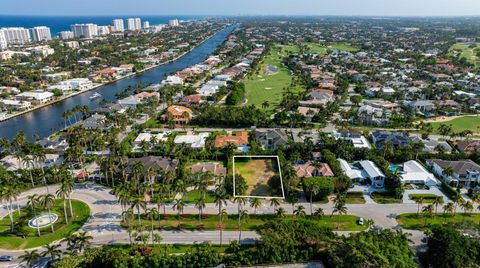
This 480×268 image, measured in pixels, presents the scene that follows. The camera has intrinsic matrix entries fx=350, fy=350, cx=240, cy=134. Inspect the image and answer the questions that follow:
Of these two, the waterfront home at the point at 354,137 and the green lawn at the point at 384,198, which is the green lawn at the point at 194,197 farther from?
the waterfront home at the point at 354,137

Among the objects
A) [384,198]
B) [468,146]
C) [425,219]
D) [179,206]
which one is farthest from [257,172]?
[468,146]

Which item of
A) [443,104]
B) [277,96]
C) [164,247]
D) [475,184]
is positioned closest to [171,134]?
[164,247]

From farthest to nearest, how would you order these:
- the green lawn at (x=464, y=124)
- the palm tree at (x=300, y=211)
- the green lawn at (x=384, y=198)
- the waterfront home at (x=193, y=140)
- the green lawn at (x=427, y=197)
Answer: the green lawn at (x=464, y=124), the waterfront home at (x=193, y=140), the green lawn at (x=384, y=198), the green lawn at (x=427, y=197), the palm tree at (x=300, y=211)

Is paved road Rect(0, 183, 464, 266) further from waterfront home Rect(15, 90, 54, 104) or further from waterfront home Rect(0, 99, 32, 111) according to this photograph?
waterfront home Rect(15, 90, 54, 104)

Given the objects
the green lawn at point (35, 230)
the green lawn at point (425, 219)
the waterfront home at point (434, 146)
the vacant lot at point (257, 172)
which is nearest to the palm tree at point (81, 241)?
the green lawn at point (35, 230)

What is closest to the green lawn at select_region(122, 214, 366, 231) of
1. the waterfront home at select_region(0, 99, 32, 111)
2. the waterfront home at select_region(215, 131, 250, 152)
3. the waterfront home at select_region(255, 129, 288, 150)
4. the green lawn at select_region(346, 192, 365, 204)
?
the green lawn at select_region(346, 192, 365, 204)

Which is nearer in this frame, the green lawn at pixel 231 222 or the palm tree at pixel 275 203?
the green lawn at pixel 231 222
